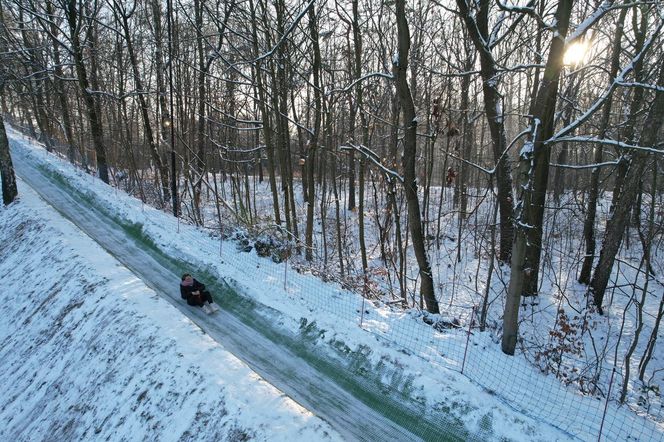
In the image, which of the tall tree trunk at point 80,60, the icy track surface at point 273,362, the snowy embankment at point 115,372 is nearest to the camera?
the snowy embankment at point 115,372

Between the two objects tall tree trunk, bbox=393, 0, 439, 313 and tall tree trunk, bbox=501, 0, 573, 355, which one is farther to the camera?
tall tree trunk, bbox=393, 0, 439, 313

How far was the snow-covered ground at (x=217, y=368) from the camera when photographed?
5.19 meters

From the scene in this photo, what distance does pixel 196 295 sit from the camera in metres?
8.28

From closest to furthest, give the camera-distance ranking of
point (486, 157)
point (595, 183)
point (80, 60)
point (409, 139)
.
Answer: point (409, 139), point (595, 183), point (486, 157), point (80, 60)

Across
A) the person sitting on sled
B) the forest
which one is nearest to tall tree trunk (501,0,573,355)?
the forest

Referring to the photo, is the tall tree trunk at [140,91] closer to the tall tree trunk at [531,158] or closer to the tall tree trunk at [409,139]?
the tall tree trunk at [409,139]

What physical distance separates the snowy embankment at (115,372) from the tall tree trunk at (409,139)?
16.2 feet

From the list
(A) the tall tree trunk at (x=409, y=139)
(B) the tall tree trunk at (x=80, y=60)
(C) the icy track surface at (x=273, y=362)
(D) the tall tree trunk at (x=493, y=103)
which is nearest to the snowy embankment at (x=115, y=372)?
(C) the icy track surface at (x=273, y=362)

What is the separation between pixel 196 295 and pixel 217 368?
2765mm

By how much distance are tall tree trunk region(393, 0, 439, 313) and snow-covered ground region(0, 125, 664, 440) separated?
173 cm

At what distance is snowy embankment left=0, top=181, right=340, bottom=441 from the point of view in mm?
5137

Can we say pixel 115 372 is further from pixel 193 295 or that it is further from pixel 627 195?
pixel 627 195

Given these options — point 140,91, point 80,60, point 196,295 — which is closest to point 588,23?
point 196,295

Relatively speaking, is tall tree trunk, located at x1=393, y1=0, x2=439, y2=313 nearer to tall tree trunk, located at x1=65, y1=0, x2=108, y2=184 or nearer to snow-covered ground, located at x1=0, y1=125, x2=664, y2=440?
snow-covered ground, located at x1=0, y1=125, x2=664, y2=440
